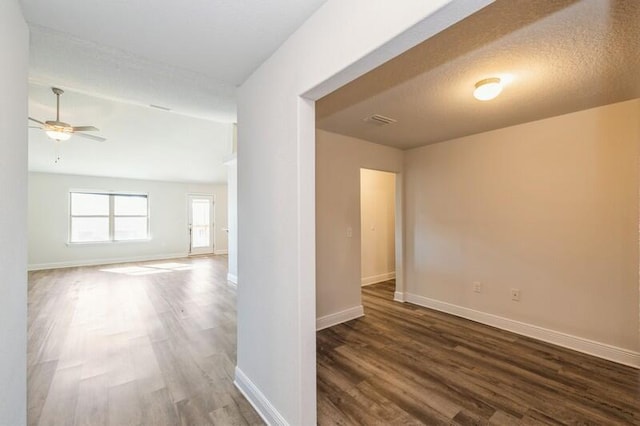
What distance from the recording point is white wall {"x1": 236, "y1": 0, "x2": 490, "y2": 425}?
1.08 metres

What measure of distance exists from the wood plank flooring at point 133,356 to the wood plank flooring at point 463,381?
0.80 meters

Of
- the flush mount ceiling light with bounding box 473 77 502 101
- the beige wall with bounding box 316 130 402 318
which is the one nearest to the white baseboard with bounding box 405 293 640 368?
the beige wall with bounding box 316 130 402 318

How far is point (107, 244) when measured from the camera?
24.4ft

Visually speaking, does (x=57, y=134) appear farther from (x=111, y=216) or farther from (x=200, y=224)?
(x=200, y=224)

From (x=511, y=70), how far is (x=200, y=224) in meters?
9.11

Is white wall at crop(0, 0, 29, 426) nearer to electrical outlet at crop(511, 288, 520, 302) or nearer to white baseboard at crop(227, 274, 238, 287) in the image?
white baseboard at crop(227, 274, 238, 287)

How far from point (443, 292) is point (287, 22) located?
3.64 metres

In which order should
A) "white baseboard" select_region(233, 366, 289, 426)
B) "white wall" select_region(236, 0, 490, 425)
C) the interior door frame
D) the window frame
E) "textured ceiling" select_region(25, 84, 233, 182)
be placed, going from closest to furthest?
"white wall" select_region(236, 0, 490, 425), "white baseboard" select_region(233, 366, 289, 426), "textured ceiling" select_region(25, 84, 233, 182), the window frame, the interior door frame

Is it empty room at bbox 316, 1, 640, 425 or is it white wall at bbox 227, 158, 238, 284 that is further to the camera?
white wall at bbox 227, 158, 238, 284

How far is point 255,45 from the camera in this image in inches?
64.0

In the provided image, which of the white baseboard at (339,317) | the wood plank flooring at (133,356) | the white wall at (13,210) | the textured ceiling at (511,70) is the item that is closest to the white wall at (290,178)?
the wood plank flooring at (133,356)

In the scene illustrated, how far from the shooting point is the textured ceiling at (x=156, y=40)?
1.34m

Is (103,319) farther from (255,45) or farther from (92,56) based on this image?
(255,45)

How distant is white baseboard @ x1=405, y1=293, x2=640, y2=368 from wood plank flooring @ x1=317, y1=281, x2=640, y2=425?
0.10 metres
